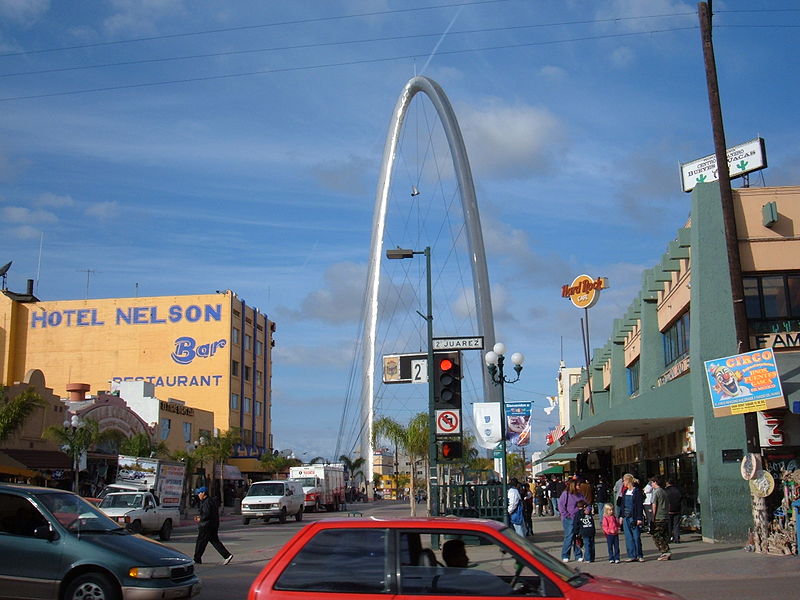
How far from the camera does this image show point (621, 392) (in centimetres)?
3938

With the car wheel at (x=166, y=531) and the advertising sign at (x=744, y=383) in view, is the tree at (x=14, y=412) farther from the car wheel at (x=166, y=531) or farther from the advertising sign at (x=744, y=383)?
the advertising sign at (x=744, y=383)

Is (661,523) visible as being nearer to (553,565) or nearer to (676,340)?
(676,340)

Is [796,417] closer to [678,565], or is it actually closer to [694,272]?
[694,272]

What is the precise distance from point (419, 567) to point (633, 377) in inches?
1302

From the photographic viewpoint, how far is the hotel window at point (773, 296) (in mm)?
22500

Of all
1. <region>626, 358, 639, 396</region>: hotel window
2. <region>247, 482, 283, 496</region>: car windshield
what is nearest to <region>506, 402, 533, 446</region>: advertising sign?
<region>626, 358, 639, 396</region>: hotel window

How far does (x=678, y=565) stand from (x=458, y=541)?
11803 mm

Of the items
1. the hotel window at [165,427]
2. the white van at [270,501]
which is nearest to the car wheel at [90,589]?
the white van at [270,501]

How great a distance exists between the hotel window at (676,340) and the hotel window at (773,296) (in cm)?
326

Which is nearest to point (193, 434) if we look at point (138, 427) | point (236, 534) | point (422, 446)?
point (138, 427)

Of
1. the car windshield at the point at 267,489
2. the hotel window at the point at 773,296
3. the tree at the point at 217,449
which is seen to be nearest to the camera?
the hotel window at the point at 773,296

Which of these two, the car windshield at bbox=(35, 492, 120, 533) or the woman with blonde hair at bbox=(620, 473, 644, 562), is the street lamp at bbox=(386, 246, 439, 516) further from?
the car windshield at bbox=(35, 492, 120, 533)

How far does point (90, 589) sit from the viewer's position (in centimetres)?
1035

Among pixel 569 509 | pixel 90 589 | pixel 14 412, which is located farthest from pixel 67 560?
pixel 14 412
